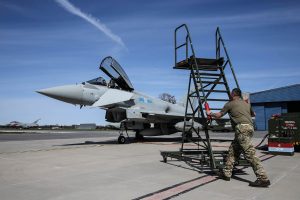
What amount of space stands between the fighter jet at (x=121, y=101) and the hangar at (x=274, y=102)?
83.1 ft

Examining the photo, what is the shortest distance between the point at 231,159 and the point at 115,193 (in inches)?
98.7

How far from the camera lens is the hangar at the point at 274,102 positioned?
3816 cm

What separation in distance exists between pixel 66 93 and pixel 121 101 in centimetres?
280

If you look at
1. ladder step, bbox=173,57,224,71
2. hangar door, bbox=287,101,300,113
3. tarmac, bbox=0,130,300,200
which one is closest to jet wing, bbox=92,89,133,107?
tarmac, bbox=0,130,300,200

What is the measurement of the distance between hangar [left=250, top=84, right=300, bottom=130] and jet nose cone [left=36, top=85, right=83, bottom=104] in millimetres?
31206

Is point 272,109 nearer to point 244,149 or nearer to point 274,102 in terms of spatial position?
point 274,102

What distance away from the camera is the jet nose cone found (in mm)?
13990

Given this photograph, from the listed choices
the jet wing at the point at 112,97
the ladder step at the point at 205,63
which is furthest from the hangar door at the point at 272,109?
the ladder step at the point at 205,63

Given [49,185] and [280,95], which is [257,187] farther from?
[280,95]

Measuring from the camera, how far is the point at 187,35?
28.1ft

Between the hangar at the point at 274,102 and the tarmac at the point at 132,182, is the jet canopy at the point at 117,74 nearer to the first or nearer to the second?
the tarmac at the point at 132,182

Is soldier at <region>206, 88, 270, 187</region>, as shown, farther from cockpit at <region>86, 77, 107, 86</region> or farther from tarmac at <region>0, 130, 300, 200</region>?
cockpit at <region>86, 77, 107, 86</region>

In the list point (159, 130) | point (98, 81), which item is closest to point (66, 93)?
point (98, 81)

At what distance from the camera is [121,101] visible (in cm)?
1561
